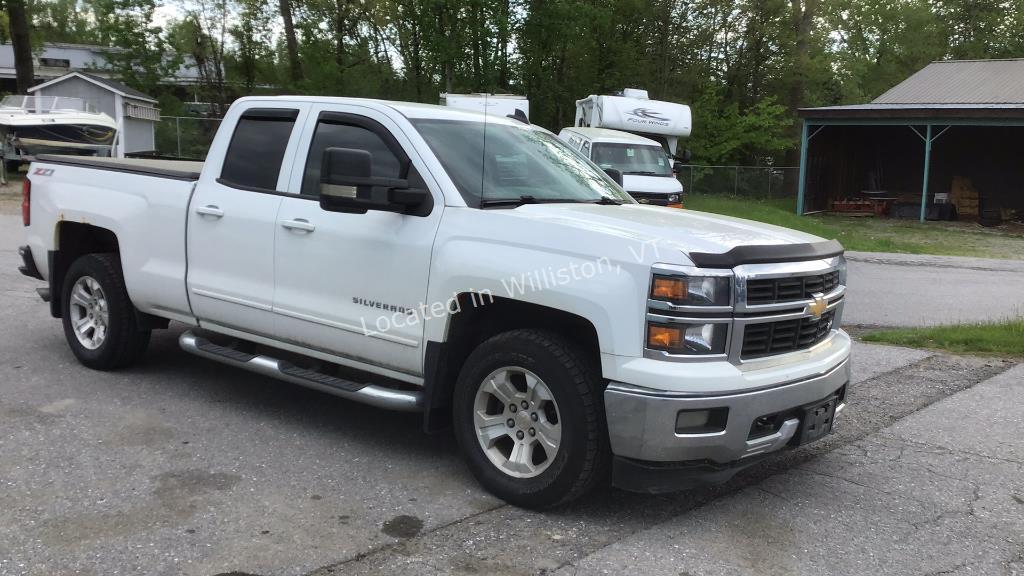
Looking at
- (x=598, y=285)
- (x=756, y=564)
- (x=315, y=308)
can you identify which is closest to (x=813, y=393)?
(x=756, y=564)

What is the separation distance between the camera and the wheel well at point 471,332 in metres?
4.47

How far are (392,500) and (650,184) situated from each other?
48.7 feet

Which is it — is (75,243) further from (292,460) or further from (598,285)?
(598,285)

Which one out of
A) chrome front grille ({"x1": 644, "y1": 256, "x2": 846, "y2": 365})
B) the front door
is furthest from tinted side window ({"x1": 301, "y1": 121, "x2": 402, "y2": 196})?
chrome front grille ({"x1": 644, "y1": 256, "x2": 846, "y2": 365})

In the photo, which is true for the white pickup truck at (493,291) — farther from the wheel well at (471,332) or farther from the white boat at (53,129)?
the white boat at (53,129)

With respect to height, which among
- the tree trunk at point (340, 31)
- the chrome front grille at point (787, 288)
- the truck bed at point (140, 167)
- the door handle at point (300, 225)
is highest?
the tree trunk at point (340, 31)

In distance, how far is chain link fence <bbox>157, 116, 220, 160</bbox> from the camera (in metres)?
35.5

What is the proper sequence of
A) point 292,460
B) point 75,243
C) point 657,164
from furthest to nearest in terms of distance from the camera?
point 657,164 < point 75,243 < point 292,460

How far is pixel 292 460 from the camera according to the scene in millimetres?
5000


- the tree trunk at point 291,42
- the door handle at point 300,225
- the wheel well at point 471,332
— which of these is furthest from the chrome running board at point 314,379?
the tree trunk at point 291,42

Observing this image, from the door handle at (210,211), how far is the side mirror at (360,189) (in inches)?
42.8

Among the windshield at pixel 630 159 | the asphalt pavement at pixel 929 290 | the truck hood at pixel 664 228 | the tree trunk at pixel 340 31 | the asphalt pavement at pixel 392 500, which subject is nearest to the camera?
the asphalt pavement at pixel 392 500

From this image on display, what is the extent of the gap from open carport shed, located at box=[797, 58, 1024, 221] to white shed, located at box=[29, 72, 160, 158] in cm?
2382

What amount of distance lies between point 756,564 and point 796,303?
1.23 metres
